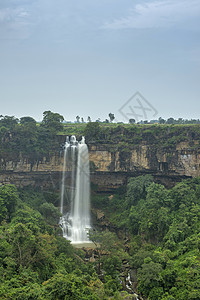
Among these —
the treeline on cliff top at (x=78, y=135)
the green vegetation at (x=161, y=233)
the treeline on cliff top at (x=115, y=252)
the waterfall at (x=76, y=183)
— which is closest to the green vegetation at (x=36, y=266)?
the treeline on cliff top at (x=115, y=252)

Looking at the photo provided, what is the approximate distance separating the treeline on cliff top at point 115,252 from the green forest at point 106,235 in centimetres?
4

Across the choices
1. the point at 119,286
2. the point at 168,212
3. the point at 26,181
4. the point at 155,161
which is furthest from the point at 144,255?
the point at 26,181

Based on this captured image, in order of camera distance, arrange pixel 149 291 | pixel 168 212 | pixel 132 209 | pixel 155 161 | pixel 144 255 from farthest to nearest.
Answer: pixel 155 161 → pixel 132 209 → pixel 168 212 → pixel 144 255 → pixel 149 291

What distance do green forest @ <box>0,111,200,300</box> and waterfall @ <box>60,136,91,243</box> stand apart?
757mm

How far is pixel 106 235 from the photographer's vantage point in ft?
63.5

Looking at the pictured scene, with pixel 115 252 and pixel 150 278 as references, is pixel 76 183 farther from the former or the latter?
pixel 150 278

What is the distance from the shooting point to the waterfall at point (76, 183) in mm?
27094

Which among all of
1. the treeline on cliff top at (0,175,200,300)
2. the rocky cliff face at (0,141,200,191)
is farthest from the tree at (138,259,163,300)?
the rocky cliff face at (0,141,200,191)

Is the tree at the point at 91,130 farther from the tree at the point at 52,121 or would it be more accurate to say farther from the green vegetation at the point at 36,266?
the green vegetation at the point at 36,266

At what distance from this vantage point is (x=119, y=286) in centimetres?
1595

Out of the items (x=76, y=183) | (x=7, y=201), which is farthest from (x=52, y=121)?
(x=7, y=201)

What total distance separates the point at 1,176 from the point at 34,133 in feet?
15.4

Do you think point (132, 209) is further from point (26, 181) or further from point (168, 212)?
point (26, 181)

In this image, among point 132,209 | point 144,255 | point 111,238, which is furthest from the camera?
point 132,209
